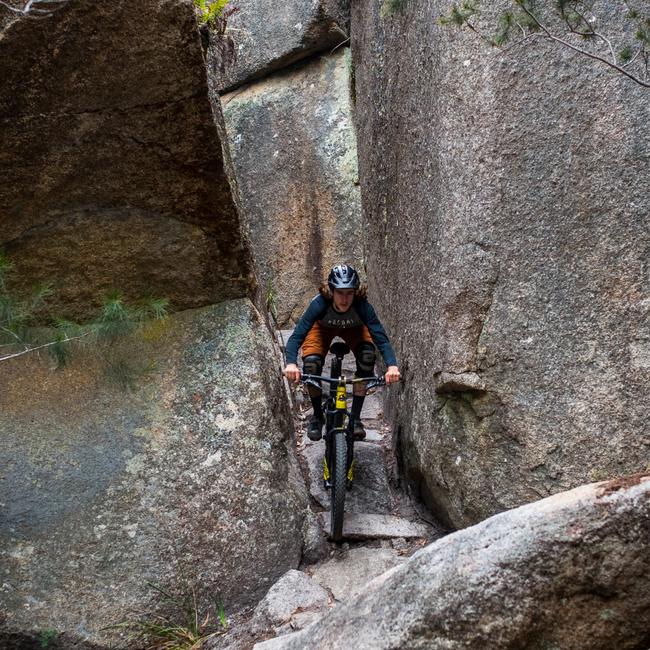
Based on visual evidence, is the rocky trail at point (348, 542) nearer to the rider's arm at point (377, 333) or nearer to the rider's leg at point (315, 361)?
the rider's leg at point (315, 361)

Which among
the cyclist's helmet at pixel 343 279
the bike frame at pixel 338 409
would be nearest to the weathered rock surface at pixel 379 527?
the bike frame at pixel 338 409

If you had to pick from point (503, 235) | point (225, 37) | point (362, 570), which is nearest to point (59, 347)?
point (362, 570)

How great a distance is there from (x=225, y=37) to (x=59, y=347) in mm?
6499

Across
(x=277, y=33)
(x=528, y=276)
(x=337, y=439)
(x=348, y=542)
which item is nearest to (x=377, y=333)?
(x=337, y=439)

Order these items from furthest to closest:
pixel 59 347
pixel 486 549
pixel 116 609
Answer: pixel 59 347 → pixel 116 609 → pixel 486 549


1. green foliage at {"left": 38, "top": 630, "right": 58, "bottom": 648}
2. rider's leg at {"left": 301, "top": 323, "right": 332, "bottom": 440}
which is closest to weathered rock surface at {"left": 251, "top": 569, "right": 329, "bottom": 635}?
green foliage at {"left": 38, "top": 630, "right": 58, "bottom": 648}

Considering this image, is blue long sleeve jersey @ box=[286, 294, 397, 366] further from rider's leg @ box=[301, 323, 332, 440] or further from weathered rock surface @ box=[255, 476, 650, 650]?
weathered rock surface @ box=[255, 476, 650, 650]

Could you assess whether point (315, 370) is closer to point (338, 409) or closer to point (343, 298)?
point (338, 409)

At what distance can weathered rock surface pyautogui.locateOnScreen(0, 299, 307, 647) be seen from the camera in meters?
5.32

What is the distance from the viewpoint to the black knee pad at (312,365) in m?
6.61

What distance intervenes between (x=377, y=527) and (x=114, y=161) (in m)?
3.73

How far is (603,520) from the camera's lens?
2.52 metres

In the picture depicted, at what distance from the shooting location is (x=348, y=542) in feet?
20.5

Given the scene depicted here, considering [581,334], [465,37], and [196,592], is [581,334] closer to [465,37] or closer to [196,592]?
[465,37]
